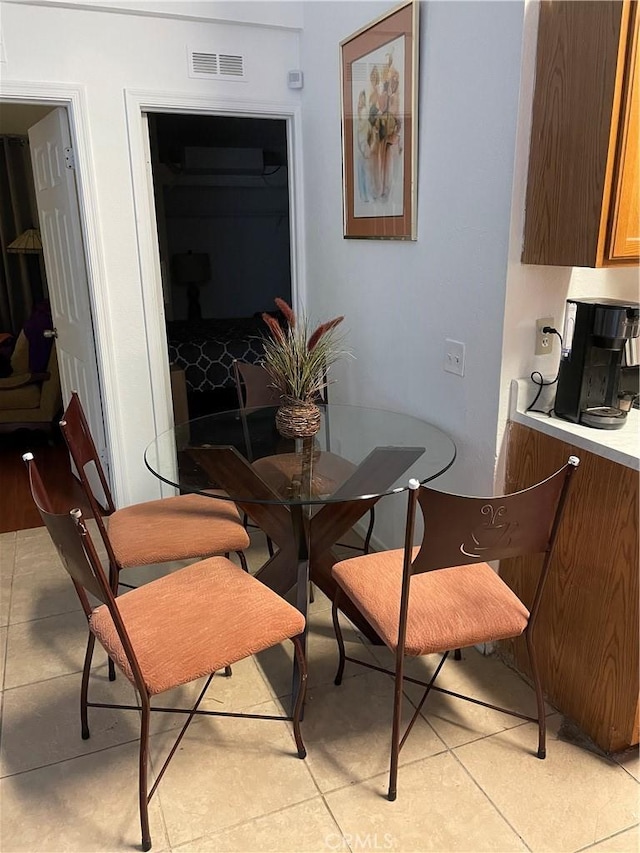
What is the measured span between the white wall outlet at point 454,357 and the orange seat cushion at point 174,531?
933 mm

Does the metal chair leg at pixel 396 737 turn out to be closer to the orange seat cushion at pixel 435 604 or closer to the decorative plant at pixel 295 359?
the orange seat cushion at pixel 435 604

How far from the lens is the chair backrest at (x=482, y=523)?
145 centimetres

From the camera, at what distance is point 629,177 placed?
1.63 metres

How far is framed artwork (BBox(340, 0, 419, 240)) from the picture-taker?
2.29 m

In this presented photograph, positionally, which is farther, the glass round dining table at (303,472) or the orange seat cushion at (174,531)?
the orange seat cushion at (174,531)

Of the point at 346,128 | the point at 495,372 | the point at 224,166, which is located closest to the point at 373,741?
the point at 495,372

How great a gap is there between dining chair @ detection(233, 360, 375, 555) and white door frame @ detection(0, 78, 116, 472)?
0.69m

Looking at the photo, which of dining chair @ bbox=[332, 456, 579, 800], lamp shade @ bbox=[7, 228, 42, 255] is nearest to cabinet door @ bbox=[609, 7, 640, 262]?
dining chair @ bbox=[332, 456, 579, 800]

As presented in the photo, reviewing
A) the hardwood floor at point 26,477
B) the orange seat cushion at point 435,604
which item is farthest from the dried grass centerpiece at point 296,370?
the hardwood floor at point 26,477

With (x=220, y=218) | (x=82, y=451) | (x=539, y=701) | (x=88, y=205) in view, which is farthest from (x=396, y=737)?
(x=220, y=218)

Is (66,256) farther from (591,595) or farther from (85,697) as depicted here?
(591,595)

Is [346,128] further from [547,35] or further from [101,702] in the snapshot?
[101,702]

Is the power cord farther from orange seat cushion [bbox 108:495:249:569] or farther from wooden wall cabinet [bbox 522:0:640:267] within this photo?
orange seat cushion [bbox 108:495:249:569]

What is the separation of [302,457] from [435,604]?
68 centimetres
